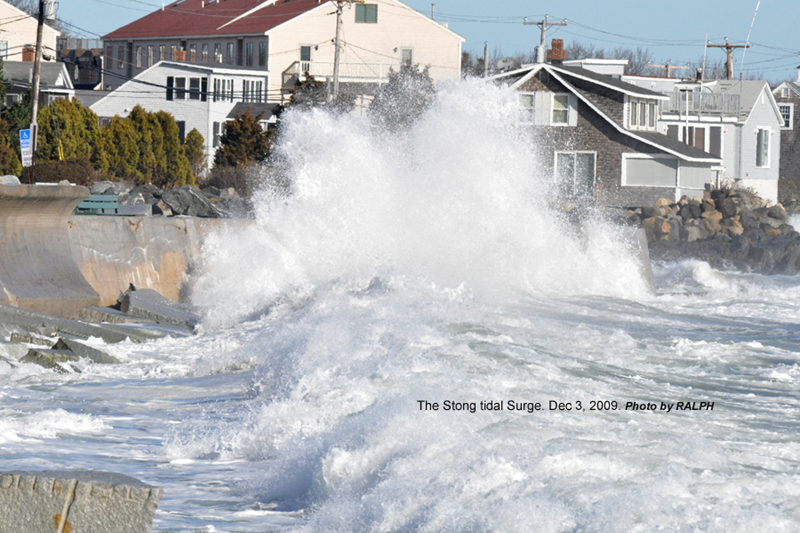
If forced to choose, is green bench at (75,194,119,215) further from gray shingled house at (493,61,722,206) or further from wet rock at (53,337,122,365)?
gray shingled house at (493,61,722,206)

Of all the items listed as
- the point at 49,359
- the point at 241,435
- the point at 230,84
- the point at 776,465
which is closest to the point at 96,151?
the point at 230,84

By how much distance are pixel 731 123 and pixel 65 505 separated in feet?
155

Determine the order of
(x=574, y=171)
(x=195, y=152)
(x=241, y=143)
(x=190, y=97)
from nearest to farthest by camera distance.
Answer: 1. (x=241, y=143)
2. (x=574, y=171)
3. (x=195, y=152)
4. (x=190, y=97)

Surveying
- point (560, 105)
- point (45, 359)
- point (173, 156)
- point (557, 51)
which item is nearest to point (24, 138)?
point (45, 359)

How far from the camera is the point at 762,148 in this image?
4888 cm

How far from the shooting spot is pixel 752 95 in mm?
49906

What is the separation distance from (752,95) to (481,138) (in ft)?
118

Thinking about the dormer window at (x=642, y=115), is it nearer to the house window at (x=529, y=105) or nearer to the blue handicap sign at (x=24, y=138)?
the house window at (x=529, y=105)

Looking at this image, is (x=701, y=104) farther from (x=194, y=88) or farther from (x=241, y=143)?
(x=194, y=88)

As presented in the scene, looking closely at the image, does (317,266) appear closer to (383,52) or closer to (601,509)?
(601,509)

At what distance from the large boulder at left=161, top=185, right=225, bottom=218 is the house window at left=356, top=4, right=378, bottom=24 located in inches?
1514

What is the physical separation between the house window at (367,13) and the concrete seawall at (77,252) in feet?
145

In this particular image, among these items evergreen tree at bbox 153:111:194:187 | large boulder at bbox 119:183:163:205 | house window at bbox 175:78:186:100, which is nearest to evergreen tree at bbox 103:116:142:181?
evergreen tree at bbox 153:111:194:187

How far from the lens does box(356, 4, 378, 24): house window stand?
58.3m
